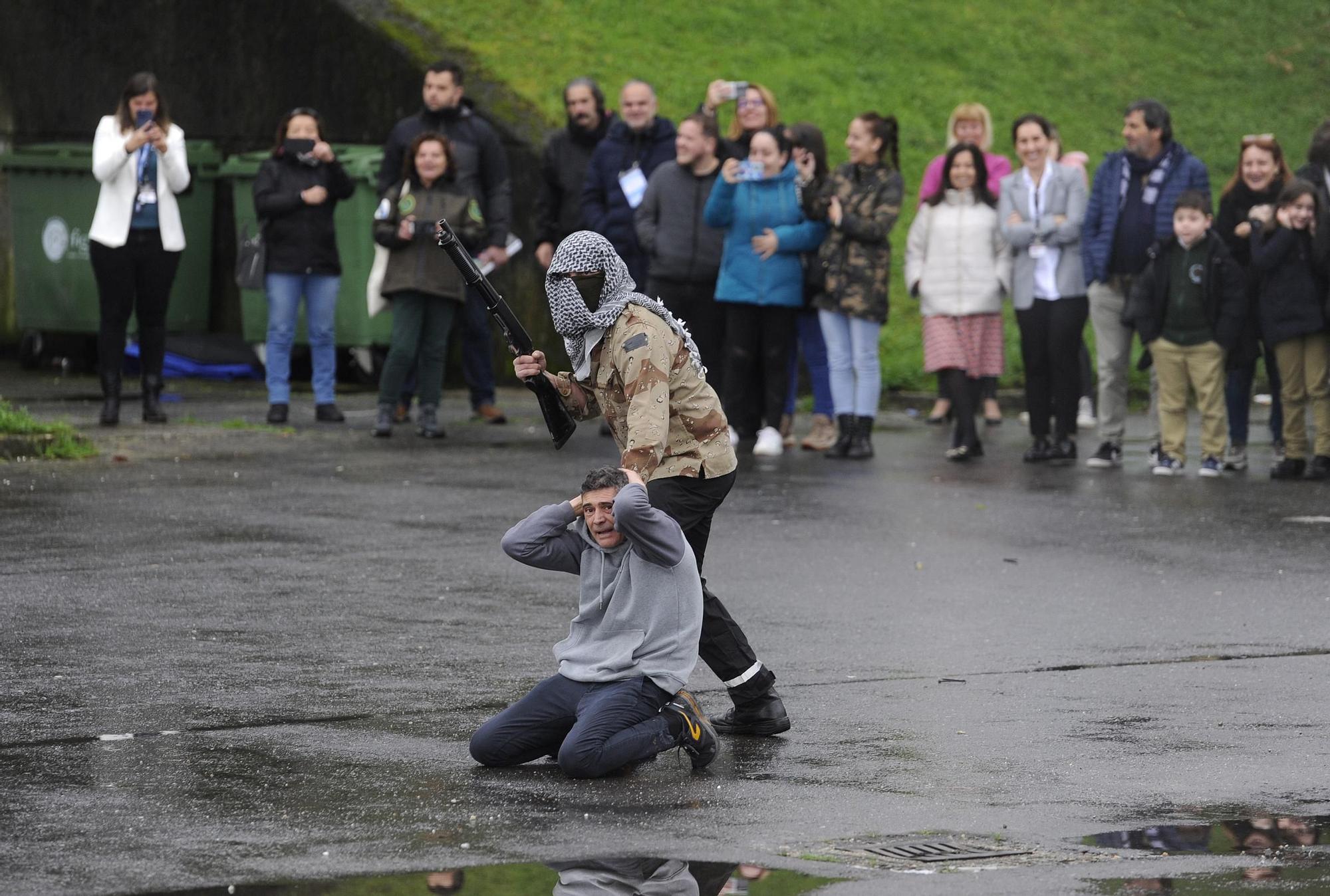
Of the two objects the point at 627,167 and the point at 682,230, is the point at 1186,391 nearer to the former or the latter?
the point at 682,230

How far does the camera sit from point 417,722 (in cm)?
666

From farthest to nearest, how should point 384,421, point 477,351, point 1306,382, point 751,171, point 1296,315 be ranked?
1. point 477,351
2. point 384,421
3. point 751,171
4. point 1306,382
5. point 1296,315

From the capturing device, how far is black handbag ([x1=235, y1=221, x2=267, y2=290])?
1500 cm

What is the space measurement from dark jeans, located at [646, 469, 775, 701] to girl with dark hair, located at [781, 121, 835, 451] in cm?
709

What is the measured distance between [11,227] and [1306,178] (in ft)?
36.2

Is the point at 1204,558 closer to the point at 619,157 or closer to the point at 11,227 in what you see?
the point at 619,157

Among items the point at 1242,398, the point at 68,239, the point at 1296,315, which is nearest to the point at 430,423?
the point at 1242,398

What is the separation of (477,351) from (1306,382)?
552cm

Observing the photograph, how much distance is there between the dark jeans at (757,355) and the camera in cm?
1386

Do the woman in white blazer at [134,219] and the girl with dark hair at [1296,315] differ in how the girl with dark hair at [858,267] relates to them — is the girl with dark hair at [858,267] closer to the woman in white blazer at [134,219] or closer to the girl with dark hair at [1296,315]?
the girl with dark hair at [1296,315]

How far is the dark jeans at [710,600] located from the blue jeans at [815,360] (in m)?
7.50

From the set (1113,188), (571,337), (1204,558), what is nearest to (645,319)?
(571,337)

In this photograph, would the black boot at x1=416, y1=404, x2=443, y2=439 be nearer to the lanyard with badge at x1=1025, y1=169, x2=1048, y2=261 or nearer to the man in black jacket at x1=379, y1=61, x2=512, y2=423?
the man in black jacket at x1=379, y1=61, x2=512, y2=423

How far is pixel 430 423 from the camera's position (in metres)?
14.4
